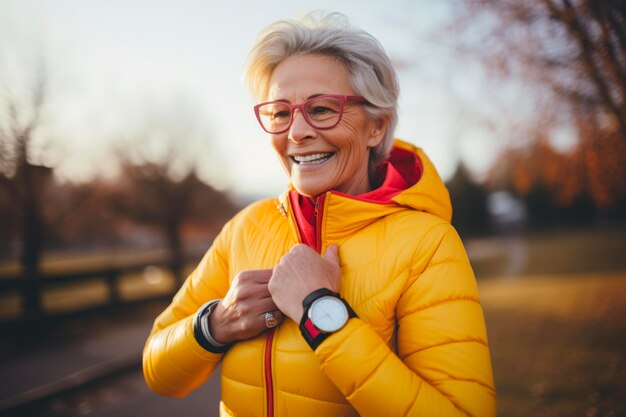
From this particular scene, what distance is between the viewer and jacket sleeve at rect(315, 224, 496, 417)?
44.4 inches

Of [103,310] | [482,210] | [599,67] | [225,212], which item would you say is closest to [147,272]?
[103,310]

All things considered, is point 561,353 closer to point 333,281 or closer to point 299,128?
point 333,281

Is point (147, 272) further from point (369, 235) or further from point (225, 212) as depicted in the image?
point (369, 235)

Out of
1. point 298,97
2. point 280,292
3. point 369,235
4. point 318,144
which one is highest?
point 298,97

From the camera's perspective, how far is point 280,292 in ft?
4.27

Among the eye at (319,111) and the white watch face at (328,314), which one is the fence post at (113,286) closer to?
the eye at (319,111)

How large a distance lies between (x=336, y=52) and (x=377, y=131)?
36cm

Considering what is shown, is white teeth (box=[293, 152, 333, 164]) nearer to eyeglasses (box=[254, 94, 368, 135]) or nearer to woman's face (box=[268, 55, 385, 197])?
woman's face (box=[268, 55, 385, 197])

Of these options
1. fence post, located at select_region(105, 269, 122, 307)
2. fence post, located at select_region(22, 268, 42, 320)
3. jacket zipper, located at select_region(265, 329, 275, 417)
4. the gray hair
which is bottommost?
fence post, located at select_region(105, 269, 122, 307)

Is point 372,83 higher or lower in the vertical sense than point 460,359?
higher

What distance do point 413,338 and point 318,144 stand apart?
0.75 m

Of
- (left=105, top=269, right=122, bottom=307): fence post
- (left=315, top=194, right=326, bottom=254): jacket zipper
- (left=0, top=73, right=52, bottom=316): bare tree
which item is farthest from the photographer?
(left=105, top=269, right=122, bottom=307): fence post

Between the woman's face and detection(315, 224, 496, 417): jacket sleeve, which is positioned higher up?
the woman's face

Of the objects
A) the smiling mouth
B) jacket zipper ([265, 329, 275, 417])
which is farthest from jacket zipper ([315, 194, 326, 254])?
jacket zipper ([265, 329, 275, 417])
